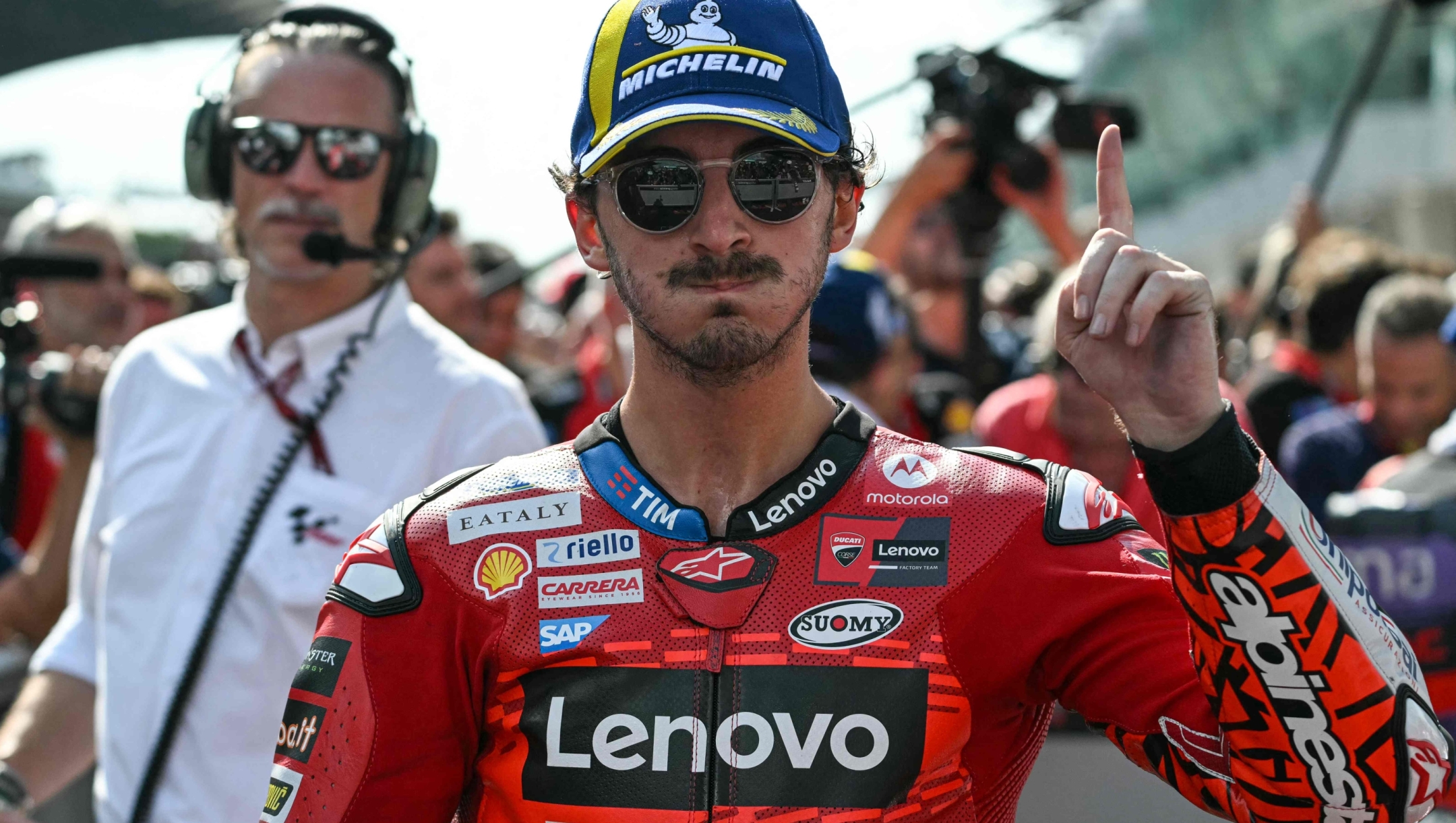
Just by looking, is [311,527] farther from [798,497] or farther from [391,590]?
[798,497]

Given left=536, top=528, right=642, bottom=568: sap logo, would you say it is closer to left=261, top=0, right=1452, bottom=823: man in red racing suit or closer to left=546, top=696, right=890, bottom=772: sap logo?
left=261, top=0, right=1452, bottom=823: man in red racing suit

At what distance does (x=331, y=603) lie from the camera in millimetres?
1856

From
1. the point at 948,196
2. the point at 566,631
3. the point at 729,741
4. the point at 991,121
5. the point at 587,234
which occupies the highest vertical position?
the point at 991,121

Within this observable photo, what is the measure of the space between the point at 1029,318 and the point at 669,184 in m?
5.88

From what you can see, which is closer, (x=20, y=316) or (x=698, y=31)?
(x=698, y=31)

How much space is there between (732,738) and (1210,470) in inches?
24.5

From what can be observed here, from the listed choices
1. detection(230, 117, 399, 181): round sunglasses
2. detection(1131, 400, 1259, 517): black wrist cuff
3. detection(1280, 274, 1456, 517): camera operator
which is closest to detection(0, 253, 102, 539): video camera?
detection(230, 117, 399, 181): round sunglasses

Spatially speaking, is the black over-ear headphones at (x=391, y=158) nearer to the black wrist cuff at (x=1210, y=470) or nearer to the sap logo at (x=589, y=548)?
the sap logo at (x=589, y=548)

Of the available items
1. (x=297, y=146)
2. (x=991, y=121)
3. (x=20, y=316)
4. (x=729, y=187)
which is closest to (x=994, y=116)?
(x=991, y=121)

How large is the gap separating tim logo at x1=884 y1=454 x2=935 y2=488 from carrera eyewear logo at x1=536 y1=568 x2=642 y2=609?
0.34 m

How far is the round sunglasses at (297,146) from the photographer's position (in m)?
2.79

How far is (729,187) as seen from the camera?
1849 millimetres

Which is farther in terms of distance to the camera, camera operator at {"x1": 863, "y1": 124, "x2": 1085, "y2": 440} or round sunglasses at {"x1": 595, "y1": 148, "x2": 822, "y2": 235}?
camera operator at {"x1": 863, "y1": 124, "x2": 1085, "y2": 440}

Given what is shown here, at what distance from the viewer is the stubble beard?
184 cm
